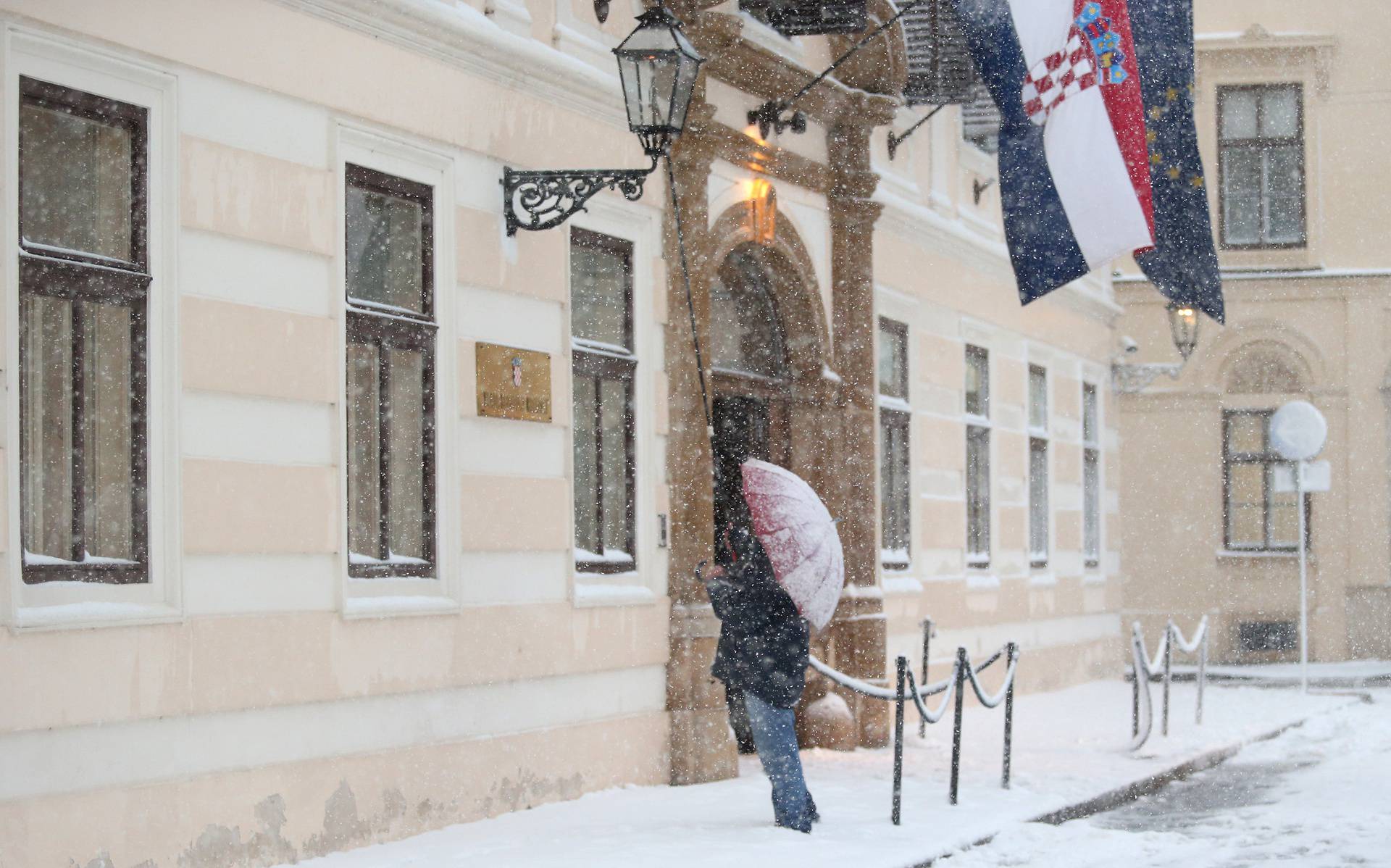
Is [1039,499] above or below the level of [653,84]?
below

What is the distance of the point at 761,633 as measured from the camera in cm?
956

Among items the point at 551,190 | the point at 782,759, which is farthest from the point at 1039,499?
the point at 782,759

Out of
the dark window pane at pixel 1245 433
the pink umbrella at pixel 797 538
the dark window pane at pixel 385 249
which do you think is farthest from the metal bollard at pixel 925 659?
the dark window pane at pixel 1245 433

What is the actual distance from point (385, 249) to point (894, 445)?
7.25 metres

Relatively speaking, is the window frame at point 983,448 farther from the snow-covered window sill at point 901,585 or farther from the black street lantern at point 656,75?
the black street lantern at point 656,75

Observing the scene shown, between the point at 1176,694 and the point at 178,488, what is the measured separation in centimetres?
1402

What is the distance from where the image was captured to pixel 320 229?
9.13 m

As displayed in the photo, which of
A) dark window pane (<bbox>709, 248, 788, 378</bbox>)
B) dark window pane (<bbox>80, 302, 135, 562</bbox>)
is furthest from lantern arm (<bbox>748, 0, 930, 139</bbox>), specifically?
dark window pane (<bbox>80, 302, 135, 562</bbox>)

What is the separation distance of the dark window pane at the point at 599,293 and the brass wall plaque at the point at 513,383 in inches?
21.3

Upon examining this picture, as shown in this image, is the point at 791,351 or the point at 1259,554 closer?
the point at 791,351

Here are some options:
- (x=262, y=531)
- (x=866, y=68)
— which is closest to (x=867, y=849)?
(x=262, y=531)

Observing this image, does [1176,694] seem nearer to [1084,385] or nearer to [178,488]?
[1084,385]

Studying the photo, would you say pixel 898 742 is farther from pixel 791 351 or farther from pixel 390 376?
pixel 791 351

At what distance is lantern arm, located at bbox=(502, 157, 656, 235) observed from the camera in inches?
401
